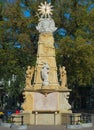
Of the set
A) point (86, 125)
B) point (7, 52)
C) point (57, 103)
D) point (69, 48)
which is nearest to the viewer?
point (86, 125)

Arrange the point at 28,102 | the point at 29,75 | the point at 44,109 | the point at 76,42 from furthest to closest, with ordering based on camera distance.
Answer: the point at 76,42 < the point at 29,75 < the point at 28,102 < the point at 44,109

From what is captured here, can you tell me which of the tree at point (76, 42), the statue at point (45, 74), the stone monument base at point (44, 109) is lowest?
the stone monument base at point (44, 109)

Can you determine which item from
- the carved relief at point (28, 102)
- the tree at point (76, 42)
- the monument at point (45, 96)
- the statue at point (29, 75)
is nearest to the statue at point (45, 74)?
the monument at point (45, 96)

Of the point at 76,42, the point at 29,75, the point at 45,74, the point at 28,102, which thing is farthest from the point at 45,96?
the point at 76,42

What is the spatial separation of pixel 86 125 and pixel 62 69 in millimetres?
5426

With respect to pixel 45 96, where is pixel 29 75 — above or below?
above

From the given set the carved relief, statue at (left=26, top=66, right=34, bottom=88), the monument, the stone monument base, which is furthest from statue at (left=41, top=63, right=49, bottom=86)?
the carved relief

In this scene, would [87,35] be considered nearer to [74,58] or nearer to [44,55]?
[74,58]

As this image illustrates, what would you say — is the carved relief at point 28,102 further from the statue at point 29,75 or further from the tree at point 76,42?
the tree at point 76,42

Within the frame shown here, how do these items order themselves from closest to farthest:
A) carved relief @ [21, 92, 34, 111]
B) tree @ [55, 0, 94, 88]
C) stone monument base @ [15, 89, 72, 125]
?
stone monument base @ [15, 89, 72, 125] < carved relief @ [21, 92, 34, 111] < tree @ [55, 0, 94, 88]

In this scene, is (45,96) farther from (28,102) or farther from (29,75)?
(29,75)

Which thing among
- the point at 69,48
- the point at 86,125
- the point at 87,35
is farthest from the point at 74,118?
the point at 87,35

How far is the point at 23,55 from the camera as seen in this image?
4059 cm

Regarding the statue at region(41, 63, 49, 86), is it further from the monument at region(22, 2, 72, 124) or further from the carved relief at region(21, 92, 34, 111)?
the carved relief at region(21, 92, 34, 111)
